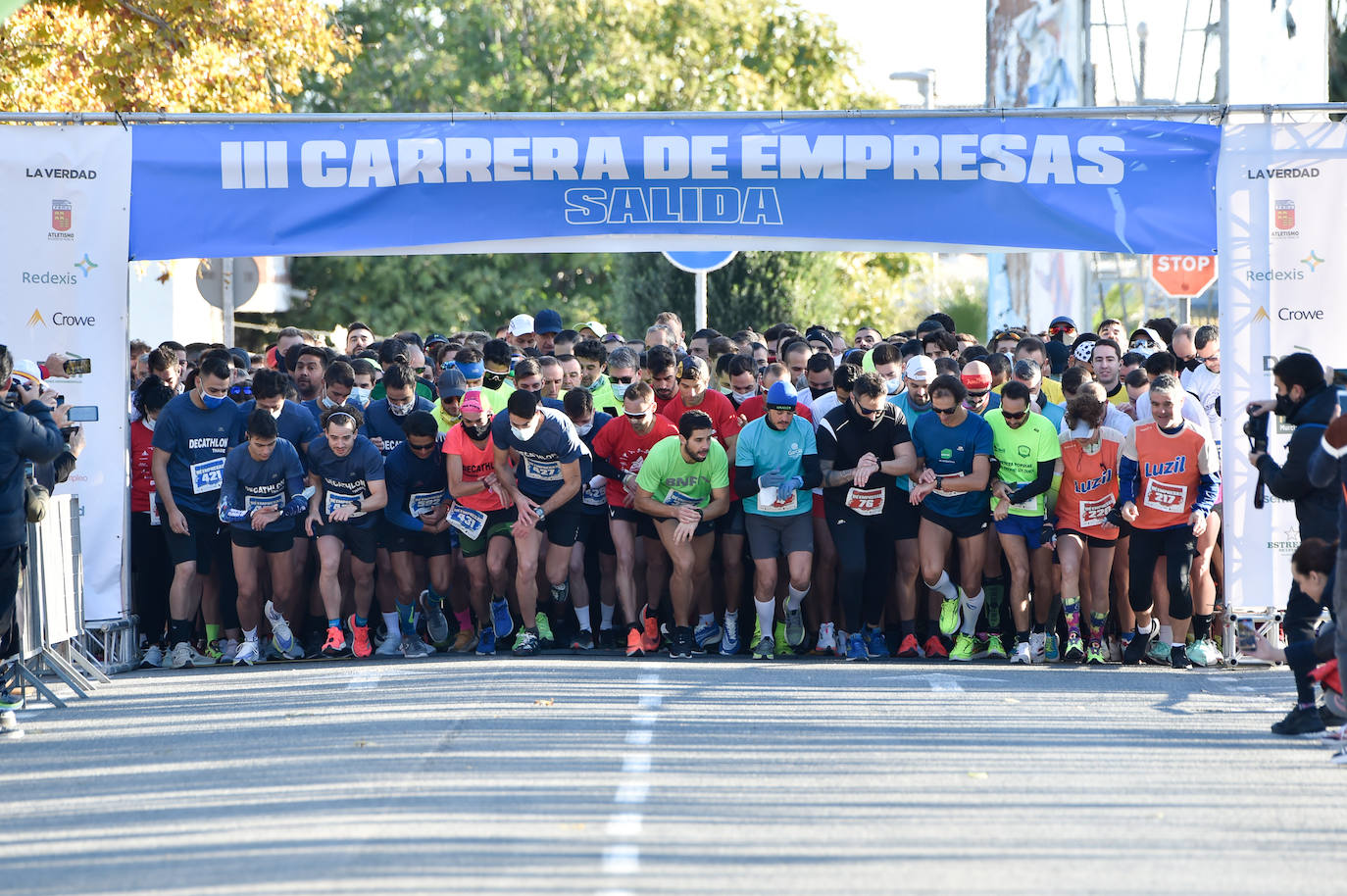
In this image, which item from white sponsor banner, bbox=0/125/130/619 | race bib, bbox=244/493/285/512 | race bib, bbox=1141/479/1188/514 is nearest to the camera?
race bib, bbox=1141/479/1188/514

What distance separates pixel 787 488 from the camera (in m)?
11.4

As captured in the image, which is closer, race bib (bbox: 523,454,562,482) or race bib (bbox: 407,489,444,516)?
race bib (bbox: 523,454,562,482)

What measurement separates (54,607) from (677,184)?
488 centimetres

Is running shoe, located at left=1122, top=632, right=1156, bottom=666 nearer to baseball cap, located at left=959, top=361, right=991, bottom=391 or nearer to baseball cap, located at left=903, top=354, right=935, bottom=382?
baseball cap, located at left=959, top=361, right=991, bottom=391

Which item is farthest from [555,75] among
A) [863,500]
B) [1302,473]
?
[1302,473]

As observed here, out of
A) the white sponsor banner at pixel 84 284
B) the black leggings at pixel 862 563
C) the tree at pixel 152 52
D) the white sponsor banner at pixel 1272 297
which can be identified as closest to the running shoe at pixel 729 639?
the black leggings at pixel 862 563

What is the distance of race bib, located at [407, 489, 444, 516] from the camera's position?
39.2ft

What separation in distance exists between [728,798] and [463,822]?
47.5 inches

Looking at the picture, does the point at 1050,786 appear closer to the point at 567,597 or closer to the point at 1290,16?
the point at 567,597

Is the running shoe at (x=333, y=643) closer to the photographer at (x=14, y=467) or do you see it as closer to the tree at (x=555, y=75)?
the photographer at (x=14, y=467)

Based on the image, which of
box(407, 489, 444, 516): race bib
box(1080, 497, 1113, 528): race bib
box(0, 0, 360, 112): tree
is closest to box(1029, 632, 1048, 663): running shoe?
box(1080, 497, 1113, 528): race bib

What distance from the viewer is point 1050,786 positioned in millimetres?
7746

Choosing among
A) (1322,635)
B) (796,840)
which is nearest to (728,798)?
(796,840)

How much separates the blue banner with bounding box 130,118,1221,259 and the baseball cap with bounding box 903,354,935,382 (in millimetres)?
847
